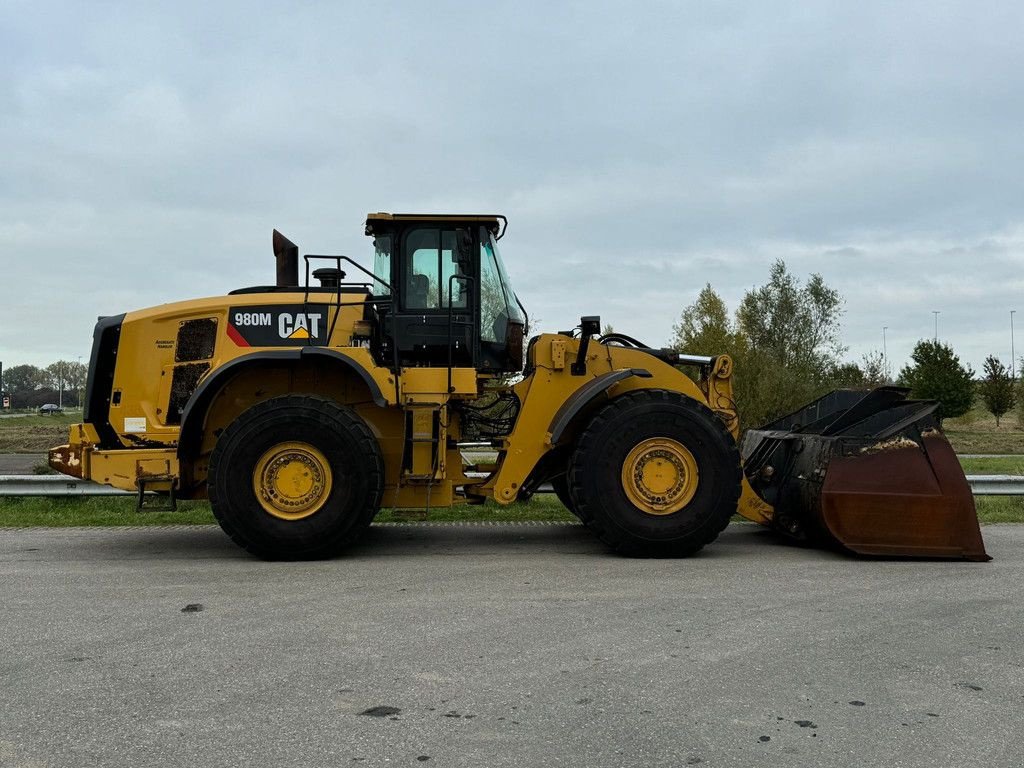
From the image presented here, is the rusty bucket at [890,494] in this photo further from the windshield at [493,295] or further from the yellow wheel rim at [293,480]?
the yellow wheel rim at [293,480]

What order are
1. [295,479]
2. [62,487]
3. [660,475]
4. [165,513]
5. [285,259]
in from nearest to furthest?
[295,479], [660,475], [285,259], [165,513], [62,487]

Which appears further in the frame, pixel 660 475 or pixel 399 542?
pixel 399 542

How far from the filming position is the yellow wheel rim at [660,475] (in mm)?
7062

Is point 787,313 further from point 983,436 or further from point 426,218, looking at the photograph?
point 426,218

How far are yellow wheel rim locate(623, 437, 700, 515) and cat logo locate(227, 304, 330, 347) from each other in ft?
9.39

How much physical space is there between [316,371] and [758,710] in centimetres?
502

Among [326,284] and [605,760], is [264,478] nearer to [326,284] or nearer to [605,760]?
[326,284]

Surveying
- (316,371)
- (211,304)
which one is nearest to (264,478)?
(316,371)

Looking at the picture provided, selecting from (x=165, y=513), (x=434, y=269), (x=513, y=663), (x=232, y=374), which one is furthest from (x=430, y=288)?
(x=165, y=513)

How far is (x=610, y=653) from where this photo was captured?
4309 mm

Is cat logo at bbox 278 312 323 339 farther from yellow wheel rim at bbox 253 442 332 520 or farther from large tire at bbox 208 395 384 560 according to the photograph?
yellow wheel rim at bbox 253 442 332 520

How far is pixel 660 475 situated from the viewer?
23.2 feet

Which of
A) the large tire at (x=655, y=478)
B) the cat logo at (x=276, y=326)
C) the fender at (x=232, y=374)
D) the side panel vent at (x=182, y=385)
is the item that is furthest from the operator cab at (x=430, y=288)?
the side panel vent at (x=182, y=385)

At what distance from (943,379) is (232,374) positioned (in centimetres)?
4019
